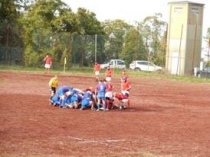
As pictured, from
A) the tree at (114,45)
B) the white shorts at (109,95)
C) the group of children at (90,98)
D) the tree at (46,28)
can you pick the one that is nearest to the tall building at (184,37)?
the tree at (114,45)

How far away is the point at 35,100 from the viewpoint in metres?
22.5

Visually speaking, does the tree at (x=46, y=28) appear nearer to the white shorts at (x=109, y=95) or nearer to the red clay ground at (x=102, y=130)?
the red clay ground at (x=102, y=130)

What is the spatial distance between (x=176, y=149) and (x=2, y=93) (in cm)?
1439

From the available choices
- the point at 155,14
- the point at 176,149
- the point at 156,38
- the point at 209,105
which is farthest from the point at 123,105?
the point at 155,14

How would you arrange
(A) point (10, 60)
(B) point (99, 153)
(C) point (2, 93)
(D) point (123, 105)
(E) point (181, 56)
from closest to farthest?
(B) point (99, 153), (D) point (123, 105), (C) point (2, 93), (A) point (10, 60), (E) point (181, 56)

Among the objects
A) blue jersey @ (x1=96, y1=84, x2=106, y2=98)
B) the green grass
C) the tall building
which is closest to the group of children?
blue jersey @ (x1=96, y1=84, x2=106, y2=98)

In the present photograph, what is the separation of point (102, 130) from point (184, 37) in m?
43.7

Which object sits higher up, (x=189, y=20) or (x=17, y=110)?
(x=189, y=20)

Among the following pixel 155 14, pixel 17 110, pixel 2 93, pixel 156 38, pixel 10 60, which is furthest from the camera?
pixel 155 14

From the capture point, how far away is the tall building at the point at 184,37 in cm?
5672

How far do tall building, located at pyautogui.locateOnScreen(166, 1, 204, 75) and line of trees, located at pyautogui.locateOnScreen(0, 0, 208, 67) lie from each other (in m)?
1.43

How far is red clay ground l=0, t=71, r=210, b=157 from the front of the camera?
11.6 metres

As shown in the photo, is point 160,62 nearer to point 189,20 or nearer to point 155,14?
point 189,20

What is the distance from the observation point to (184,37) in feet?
188
